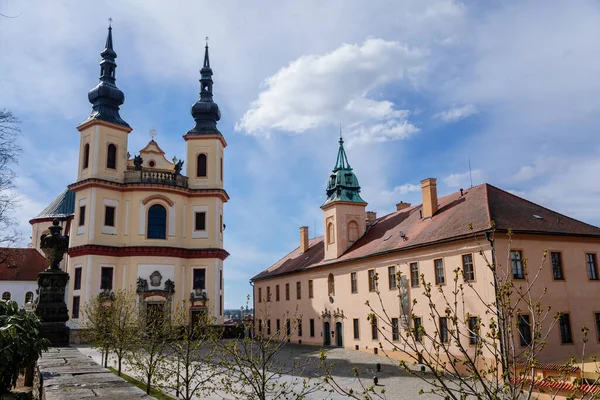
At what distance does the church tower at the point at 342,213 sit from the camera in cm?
3541

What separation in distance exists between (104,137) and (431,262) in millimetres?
26437

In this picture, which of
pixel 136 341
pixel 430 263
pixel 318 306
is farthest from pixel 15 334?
pixel 318 306

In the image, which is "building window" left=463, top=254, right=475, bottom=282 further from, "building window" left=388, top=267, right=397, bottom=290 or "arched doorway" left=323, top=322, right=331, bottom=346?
"arched doorway" left=323, top=322, right=331, bottom=346

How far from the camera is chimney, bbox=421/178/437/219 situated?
29.2 metres

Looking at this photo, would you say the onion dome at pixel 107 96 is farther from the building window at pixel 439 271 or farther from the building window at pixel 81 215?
the building window at pixel 439 271

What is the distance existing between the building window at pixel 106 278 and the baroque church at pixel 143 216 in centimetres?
7

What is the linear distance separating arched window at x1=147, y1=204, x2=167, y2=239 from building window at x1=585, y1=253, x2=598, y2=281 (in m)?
28.1

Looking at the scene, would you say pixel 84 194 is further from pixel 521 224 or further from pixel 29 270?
pixel 521 224

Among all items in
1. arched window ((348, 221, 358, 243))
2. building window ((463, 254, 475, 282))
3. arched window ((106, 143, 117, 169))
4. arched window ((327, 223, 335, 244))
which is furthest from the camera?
arched window ((106, 143, 117, 169))

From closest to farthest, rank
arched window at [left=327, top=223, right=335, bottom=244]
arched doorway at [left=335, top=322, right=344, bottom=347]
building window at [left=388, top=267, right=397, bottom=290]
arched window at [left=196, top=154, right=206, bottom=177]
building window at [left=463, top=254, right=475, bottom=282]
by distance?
building window at [left=463, top=254, right=475, bottom=282] < building window at [left=388, top=267, right=397, bottom=290] < arched doorway at [left=335, top=322, right=344, bottom=347] < arched window at [left=327, top=223, right=335, bottom=244] < arched window at [left=196, top=154, right=206, bottom=177]

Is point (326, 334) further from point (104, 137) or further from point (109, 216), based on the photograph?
point (104, 137)

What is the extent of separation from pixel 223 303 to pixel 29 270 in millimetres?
19377

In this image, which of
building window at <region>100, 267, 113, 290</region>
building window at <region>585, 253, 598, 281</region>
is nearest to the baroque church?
building window at <region>100, 267, 113, 290</region>

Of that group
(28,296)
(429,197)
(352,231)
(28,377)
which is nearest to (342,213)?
(352,231)
